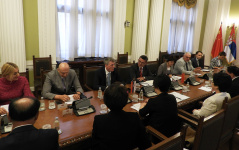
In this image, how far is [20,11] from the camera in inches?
163

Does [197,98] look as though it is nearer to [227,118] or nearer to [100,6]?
[227,118]

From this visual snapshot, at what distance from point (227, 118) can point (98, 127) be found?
1566mm

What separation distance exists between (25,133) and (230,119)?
218 cm

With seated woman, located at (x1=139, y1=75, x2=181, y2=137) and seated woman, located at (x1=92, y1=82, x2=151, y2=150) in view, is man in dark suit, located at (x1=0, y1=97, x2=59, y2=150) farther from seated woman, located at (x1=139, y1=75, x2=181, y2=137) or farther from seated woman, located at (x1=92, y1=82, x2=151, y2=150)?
seated woman, located at (x1=139, y1=75, x2=181, y2=137)

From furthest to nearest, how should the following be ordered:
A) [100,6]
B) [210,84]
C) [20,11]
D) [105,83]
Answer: [100,6] → [20,11] → [210,84] → [105,83]

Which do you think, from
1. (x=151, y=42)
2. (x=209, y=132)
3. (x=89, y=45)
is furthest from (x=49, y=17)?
(x=209, y=132)

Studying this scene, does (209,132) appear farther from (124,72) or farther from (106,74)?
(124,72)

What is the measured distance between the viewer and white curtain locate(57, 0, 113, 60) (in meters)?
5.00

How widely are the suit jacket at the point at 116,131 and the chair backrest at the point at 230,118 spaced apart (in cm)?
115

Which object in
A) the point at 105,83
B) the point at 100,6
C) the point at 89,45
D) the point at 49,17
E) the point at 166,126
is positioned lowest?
the point at 166,126

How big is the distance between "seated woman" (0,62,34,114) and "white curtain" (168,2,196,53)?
6153mm

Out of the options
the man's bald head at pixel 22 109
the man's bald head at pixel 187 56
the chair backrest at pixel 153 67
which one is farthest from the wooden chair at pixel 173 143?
the man's bald head at pixel 187 56

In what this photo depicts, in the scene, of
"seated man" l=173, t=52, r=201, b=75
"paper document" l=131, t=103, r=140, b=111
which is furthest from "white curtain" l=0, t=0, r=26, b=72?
"seated man" l=173, t=52, r=201, b=75

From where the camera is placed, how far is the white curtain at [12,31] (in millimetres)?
3988
